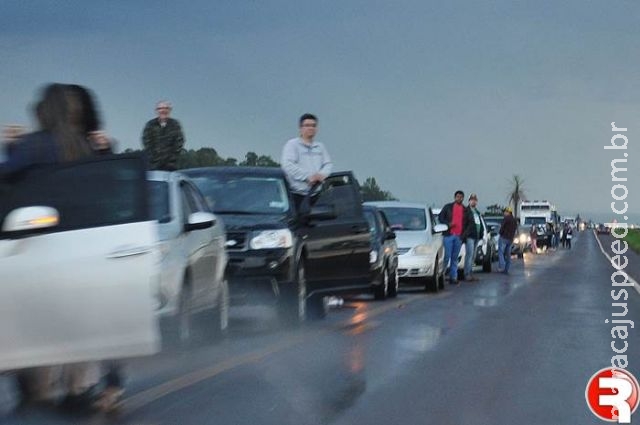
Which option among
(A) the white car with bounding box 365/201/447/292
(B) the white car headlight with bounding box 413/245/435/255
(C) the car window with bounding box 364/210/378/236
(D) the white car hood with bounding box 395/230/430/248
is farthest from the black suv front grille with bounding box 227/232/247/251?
(D) the white car hood with bounding box 395/230/430/248

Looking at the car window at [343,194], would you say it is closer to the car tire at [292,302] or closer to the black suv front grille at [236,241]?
the car tire at [292,302]

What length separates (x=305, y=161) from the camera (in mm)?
15312

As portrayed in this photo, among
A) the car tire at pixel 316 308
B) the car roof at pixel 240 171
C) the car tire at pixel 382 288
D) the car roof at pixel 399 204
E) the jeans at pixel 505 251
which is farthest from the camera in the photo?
the jeans at pixel 505 251

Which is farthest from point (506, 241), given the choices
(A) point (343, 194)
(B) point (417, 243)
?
(A) point (343, 194)

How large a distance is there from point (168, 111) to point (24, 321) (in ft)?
27.2

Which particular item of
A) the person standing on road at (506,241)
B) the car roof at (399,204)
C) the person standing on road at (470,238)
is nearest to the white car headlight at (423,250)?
the car roof at (399,204)

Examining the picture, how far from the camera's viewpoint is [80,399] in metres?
7.96

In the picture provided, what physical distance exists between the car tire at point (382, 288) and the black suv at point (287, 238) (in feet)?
12.1

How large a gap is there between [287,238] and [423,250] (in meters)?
9.54

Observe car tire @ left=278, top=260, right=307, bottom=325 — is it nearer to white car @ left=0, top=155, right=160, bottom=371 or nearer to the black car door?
the black car door

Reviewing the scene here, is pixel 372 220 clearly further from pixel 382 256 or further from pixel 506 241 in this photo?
pixel 506 241

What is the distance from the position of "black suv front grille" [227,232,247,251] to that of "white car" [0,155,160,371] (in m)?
6.23

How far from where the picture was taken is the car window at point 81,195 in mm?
7562

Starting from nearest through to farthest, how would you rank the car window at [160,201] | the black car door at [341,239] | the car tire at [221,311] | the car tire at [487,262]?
the car window at [160,201], the car tire at [221,311], the black car door at [341,239], the car tire at [487,262]
